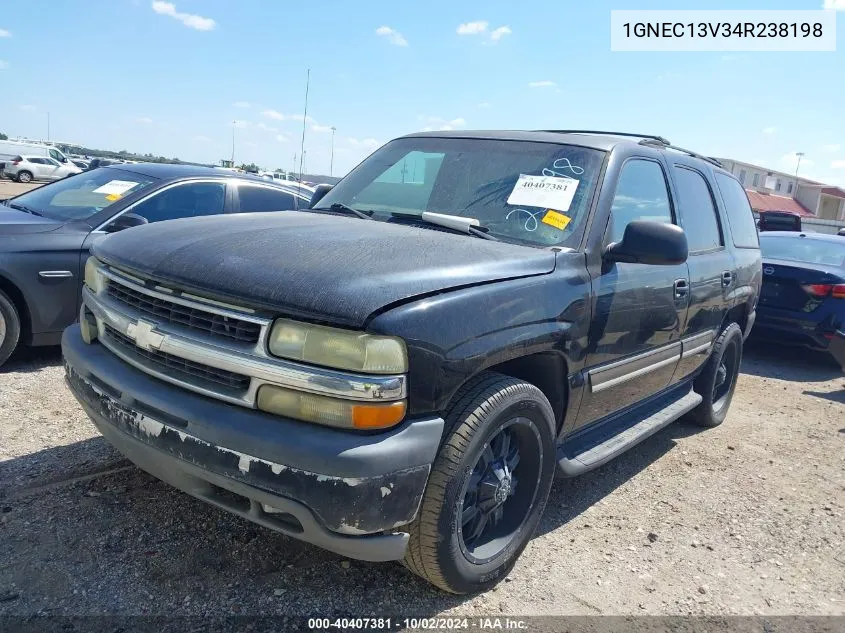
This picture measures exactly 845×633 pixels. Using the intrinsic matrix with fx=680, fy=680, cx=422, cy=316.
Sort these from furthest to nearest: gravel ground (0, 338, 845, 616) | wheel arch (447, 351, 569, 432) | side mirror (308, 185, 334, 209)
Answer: side mirror (308, 185, 334, 209) < wheel arch (447, 351, 569, 432) < gravel ground (0, 338, 845, 616)

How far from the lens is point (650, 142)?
4035 millimetres

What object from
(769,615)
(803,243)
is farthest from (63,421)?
(803,243)

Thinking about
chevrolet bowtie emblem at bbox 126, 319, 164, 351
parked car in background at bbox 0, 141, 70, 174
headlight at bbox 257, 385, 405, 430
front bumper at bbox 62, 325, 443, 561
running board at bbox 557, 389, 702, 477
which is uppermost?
parked car in background at bbox 0, 141, 70, 174

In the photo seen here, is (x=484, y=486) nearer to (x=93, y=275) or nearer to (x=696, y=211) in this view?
(x=93, y=275)

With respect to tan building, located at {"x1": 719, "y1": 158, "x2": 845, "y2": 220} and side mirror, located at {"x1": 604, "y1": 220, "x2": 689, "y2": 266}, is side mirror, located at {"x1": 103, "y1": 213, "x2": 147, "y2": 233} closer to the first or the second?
side mirror, located at {"x1": 604, "y1": 220, "x2": 689, "y2": 266}

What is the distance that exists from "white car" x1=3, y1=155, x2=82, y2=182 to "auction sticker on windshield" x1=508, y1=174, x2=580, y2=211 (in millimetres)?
34777

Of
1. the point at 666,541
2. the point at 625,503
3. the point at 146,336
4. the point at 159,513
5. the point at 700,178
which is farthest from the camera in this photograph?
the point at 700,178

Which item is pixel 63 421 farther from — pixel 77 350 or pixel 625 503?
pixel 625 503

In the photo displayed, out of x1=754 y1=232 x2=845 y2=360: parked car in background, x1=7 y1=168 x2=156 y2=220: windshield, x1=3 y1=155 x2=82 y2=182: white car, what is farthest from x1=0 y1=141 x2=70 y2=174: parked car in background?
x1=754 y1=232 x2=845 y2=360: parked car in background

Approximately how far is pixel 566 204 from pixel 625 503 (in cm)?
172

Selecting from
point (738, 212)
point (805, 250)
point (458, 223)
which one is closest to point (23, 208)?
point (458, 223)

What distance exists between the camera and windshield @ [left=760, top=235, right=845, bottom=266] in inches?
301

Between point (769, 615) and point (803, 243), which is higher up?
point (803, 243)

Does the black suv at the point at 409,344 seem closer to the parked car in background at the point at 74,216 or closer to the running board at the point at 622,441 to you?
the running board at the point at 622,441
